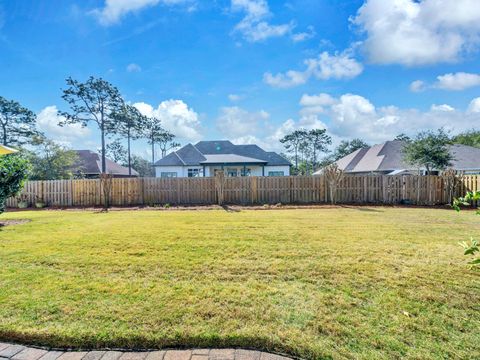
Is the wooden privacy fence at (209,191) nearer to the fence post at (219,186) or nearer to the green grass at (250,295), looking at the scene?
the fence post at (219,186)

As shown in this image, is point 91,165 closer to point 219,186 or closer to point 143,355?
point 219,186

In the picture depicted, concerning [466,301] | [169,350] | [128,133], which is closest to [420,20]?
[466,301]

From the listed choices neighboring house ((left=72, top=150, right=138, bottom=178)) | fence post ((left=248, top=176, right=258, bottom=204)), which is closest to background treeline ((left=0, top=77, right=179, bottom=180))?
neighboring house ((left=72, top=150, right=138, bottom=178))

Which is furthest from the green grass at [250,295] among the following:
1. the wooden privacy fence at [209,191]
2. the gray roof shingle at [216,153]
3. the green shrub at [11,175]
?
the gray roof shingle at [216,153]

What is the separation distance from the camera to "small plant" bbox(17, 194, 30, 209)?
14148 millimetres

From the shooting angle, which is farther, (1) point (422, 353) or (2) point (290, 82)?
(2) point (290, 82)

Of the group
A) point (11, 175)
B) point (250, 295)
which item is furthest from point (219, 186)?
point (250, 295)

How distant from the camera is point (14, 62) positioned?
1097 cm

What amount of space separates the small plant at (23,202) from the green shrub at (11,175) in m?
7.00

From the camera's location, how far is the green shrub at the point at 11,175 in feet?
26.5

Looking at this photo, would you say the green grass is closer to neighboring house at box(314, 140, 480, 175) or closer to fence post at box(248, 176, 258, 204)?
fence post at box(248, 176, 258, 204)

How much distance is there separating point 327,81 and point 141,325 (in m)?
16.4

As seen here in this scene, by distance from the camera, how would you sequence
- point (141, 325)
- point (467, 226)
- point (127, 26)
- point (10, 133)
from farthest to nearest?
point (10, 133), point (127, 26), point (467, 226), point (141, 325)

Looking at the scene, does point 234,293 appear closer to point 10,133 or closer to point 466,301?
point 466,301
